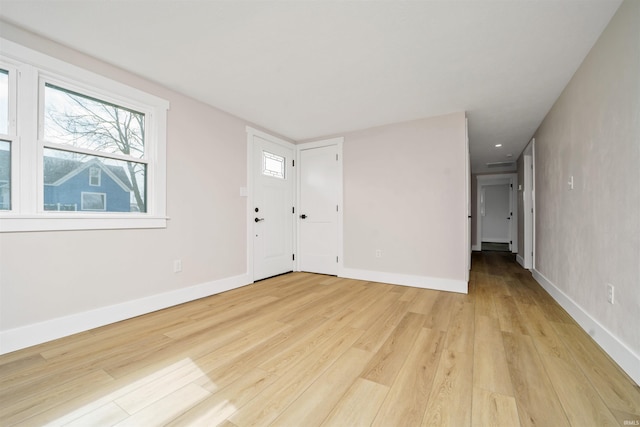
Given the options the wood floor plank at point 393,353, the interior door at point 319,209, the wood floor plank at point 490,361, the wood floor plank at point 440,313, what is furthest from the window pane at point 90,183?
the wood floor plank at point 490,361

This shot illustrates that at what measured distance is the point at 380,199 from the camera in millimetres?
3844

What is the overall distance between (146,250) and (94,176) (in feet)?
2.61

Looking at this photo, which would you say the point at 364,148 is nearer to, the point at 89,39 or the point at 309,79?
the point at 309,79

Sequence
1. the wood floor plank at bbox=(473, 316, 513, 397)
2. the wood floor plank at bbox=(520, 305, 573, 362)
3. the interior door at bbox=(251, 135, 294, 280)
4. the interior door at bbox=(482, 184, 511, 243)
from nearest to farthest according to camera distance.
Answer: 1. the wood floor plank at bbox=(473, 316, 513, 397)
2. the wood floor plank at bbox=(520, 305, 573, 362)
3. the interior door at bbox=(251, 135, 294, 280)
4. the interior door at bbox=(482, 184, 511, 243)

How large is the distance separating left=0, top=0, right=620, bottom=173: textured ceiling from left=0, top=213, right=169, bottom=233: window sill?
1380 mm

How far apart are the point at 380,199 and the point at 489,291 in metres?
1.84

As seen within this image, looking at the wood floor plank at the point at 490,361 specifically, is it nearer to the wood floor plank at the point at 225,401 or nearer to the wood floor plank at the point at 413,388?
the wood floor plank at the point at 413,388

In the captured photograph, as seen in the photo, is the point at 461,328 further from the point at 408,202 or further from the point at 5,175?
the point at 5,175

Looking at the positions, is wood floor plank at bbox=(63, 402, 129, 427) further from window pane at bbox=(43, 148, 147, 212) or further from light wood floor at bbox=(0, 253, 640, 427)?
window pane at bbox=(43, 148, 147, 212)

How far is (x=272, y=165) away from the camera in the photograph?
417cm

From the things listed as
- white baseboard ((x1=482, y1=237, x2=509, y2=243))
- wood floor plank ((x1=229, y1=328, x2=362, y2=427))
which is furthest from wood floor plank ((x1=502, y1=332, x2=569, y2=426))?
white baseboard ((x1=482, y1=237, x2=509, y2=243))

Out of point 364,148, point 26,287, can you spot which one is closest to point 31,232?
point 26,287

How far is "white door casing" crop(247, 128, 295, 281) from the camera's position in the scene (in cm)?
371

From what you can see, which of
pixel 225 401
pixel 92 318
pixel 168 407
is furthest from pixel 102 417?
pixel 92 318
